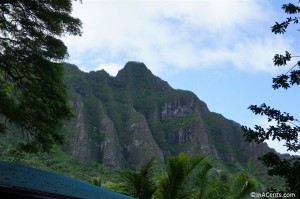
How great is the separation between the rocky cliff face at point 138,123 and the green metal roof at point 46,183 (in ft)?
323

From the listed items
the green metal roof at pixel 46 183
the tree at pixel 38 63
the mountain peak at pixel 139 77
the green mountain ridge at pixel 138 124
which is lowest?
the green metal roof at pixel 46 183

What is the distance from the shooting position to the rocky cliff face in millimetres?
116613

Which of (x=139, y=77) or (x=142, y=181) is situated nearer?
(x=142, y=181)

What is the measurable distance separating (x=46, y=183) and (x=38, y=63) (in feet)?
12.2

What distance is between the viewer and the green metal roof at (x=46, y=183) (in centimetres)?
775

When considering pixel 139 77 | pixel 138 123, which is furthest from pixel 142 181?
pixel 139 77

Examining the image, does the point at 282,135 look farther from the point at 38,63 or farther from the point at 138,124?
the point at 138,124

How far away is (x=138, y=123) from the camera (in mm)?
129875

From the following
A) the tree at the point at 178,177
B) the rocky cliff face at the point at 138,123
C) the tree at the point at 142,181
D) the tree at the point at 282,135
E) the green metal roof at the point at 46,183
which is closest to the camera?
the tree at the point at 282,135

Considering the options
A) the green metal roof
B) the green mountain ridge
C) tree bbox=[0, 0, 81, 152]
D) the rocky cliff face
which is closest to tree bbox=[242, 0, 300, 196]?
the green metal roof

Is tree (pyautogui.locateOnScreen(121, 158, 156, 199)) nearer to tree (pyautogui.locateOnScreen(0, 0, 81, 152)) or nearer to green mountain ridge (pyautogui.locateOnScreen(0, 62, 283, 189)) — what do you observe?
tree (pyautogui.locateOnScreen(0, 0, 81, 152))

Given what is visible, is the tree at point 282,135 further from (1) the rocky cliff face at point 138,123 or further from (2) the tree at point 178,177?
(1) the rocky cliff face at point 138,123

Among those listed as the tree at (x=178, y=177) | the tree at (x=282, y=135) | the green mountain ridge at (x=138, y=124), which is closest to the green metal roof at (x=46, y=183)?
the tree at (x=178, y=177)

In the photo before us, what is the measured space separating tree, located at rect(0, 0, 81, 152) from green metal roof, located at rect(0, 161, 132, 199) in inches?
62.9
